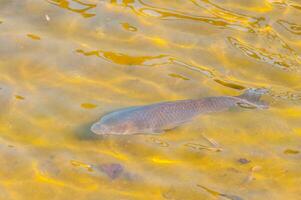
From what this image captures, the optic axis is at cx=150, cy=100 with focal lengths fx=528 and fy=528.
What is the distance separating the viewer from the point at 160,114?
492 cm

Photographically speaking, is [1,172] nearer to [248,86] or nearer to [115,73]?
[115,73]

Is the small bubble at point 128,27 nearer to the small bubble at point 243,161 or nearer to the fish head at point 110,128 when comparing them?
the fish head at point 110,128

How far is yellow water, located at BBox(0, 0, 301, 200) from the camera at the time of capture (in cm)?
442

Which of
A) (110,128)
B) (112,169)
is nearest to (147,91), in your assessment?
(110,128)

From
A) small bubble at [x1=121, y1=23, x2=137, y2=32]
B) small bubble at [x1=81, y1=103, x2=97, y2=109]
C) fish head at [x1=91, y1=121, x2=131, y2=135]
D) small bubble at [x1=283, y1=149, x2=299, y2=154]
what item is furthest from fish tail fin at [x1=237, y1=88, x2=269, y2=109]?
small bubble at [x1=121, y1=23, x2=137, y2=32]

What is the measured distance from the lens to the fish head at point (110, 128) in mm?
4723

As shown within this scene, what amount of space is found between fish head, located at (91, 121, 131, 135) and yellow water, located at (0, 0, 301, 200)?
0.37ft

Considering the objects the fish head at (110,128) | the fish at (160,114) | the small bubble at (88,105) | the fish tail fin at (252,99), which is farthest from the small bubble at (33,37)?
the fish tail fin at (252,99)

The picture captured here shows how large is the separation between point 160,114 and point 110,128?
50 cm

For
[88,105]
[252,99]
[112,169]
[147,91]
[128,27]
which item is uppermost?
[128,27]

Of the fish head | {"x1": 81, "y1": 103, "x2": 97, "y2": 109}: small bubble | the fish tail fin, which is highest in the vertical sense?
the fish tail fin

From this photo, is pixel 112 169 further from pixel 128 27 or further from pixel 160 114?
pixel 128 27

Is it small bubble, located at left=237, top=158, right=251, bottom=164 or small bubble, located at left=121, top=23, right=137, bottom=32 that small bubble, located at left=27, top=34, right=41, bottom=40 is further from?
small bubble, located at left=237, top=158, right=251, bottom=164

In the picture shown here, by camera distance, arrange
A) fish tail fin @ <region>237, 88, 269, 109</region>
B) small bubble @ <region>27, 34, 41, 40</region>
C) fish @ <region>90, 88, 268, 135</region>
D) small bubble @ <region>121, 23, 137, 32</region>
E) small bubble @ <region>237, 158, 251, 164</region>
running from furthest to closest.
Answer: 1. small bubble @ <region>121, 23, 137, 32</region>
2. small bubble @ <region>27, 34, 41, 40</region>
3. fish tail fin @ <region>237, 88, 269, 109</region>
4. fish @ <region>90, 88, 268, 135</region>
5. small bubble @ <region>237, 158, 251, 164</region>
